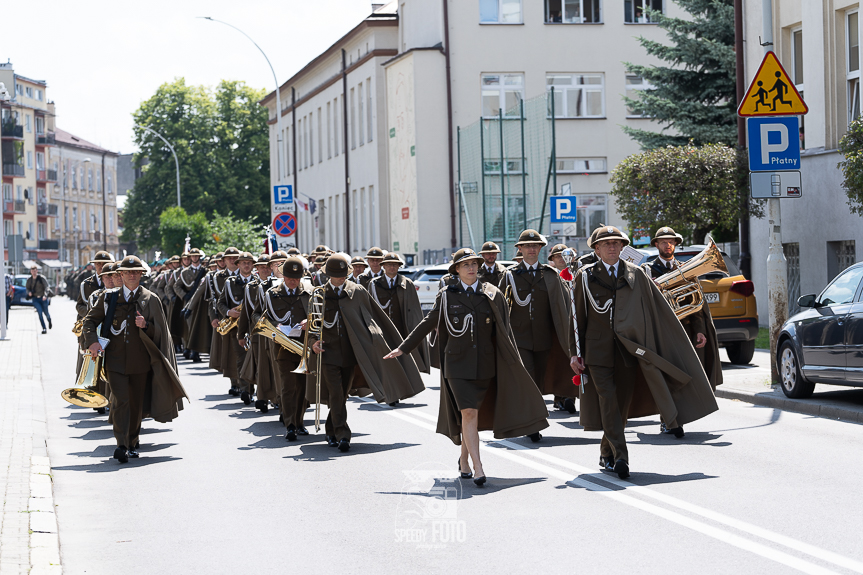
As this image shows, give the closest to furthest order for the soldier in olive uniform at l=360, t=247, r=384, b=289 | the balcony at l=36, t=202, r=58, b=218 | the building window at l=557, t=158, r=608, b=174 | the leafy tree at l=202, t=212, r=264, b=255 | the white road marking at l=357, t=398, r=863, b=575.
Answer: the white road marking at l=357, t=398, r=863, b=575 < the soldier in olive uniform at l=360, t=247, r=384, b=289 < the building window at l=557, t=158, r=608, b=174 < the leafy tree at l=202, t=212, r=264, b=255 < the balcony at l=36, t=202, r=58, b=218

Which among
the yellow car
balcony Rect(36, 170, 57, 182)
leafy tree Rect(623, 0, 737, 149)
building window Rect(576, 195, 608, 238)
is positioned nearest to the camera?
the yellow car

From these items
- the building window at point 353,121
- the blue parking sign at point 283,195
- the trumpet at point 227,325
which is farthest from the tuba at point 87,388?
the building window at point 353,121

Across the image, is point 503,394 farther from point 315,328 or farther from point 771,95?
point 771,95

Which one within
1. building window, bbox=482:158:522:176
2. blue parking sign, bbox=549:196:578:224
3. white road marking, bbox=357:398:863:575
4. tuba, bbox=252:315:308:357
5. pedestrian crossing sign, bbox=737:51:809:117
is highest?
building window, bbox=482:158:522:176

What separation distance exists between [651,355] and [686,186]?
1572cm

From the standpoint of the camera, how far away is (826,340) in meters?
13.5

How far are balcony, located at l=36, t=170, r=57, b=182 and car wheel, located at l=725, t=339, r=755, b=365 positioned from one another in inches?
3813

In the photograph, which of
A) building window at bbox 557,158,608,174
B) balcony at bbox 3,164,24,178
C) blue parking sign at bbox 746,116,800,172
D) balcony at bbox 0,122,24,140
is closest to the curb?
blue parking sign at bbox 746,116,800,172

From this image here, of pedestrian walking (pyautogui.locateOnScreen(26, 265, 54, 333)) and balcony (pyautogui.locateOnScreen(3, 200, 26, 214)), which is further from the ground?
balcony (pyautogui.locateOnScreen(3, 200, 26, 214))

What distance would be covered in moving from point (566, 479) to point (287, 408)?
13.1ft

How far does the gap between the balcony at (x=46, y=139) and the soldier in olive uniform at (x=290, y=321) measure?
330 feet

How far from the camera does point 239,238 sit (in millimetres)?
47094

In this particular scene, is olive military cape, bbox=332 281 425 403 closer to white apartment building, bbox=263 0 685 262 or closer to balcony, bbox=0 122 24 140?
white apartment building, bbox=263 0 685 262

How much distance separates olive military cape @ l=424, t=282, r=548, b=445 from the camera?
959 centimetres
